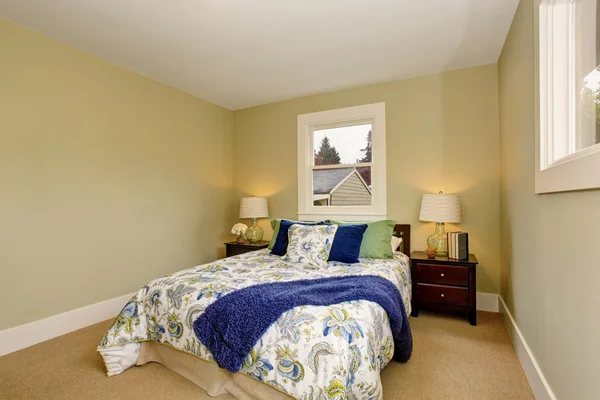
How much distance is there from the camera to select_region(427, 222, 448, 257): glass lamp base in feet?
10.3

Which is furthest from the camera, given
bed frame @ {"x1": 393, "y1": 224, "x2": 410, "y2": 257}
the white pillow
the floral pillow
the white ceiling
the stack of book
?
bed frame @ {"x1": 393, "y1": 224, "x2": 410, "y2": 257}

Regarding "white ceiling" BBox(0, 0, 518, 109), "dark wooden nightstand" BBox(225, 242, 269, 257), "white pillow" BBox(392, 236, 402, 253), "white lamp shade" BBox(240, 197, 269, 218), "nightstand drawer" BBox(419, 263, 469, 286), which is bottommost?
"nightstand drawer" BBox(419, 263, 469, 286)

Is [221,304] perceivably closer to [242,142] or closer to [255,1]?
[255,1]

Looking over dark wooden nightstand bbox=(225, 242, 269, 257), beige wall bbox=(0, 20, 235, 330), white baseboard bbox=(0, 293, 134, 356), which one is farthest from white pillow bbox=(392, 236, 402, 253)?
white baseboard bbox=(0, 293, 134, 356)

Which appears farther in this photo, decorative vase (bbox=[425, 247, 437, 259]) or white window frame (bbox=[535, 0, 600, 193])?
decorative vase (bbox=[425, 247, 437, 259])

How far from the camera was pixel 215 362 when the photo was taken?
1.78 meters

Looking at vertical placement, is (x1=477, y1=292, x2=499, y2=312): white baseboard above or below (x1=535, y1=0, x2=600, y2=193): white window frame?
below

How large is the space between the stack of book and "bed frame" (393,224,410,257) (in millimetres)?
507

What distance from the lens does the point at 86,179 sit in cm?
292

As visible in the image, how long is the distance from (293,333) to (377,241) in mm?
1683

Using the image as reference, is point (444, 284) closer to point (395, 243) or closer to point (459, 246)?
point (459, 246)

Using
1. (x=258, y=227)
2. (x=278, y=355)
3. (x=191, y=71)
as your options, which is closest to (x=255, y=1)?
(x=191, y=71)

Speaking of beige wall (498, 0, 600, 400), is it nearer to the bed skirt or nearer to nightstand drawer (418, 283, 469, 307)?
nightstand drawer (418, 283, 469, 307)

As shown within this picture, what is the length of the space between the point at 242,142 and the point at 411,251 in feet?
9.10
